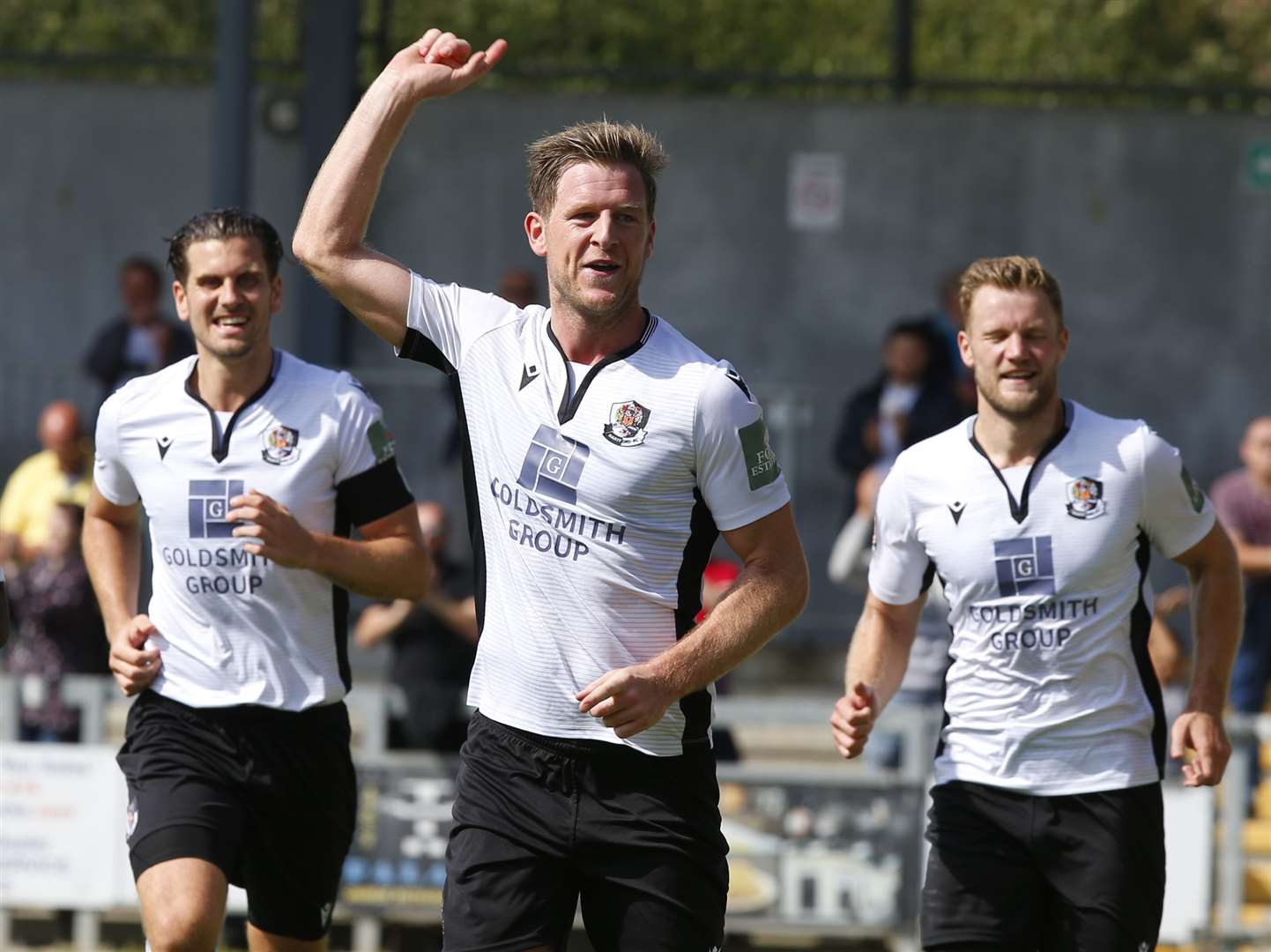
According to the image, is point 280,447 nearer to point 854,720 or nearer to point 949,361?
point 854,720

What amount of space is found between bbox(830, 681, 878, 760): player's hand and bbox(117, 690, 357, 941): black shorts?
4.83ft

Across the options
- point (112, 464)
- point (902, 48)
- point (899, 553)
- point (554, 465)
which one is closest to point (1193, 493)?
point (899, 553)

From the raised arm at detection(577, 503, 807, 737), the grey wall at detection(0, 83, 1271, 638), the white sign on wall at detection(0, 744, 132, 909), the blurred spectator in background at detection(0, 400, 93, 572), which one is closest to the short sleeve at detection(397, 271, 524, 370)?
the raised arm at detection(577, 503, 807, 737)

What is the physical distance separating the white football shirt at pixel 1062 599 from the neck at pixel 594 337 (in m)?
1.18

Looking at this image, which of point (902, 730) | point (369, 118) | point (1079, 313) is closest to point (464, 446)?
point (369, 118)

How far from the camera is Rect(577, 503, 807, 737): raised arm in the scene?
4.07m

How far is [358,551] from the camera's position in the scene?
211 inches

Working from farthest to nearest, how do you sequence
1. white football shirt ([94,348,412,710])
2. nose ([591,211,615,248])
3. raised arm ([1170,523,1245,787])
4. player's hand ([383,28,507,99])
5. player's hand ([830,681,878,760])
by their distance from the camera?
1. white football shirt ([94,348,412,710])
2. raised arm ([1170,523,1245,787])
3. player's hand ([830,681,878,760])
4. player's hand ([383,28,507,99])
5. nose ([591,211,615,248])

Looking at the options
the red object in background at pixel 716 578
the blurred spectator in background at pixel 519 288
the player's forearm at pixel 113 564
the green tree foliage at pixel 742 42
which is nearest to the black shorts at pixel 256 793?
the player's forearm at pixel 113 564

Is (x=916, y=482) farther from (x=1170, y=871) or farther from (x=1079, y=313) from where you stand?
(x=1079, y=313)

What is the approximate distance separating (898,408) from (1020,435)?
5.38 metres

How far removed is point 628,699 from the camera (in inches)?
160

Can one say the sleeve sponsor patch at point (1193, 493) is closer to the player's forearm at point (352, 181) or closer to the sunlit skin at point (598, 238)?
the sunlit skin at point (598, 238)

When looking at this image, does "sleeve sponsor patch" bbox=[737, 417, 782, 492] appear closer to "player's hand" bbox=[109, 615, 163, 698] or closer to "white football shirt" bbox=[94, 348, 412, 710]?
"white football shirt" bbox=[94, 348, 412, 710]
